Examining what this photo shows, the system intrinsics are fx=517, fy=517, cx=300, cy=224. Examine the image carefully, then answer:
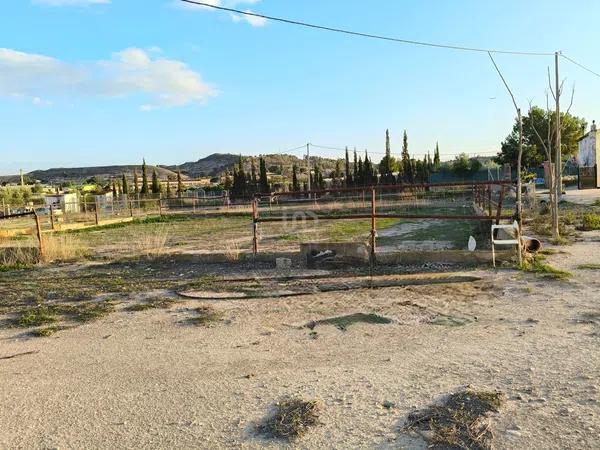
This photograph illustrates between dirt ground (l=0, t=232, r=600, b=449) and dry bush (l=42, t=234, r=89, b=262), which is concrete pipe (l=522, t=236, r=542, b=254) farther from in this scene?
dry bush (l=42, t=234, r=89, b=262)

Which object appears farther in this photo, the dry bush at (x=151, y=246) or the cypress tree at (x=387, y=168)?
the cypress tree at (x=387, y=168)

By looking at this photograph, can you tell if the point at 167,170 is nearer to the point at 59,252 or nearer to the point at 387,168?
the point at 387,168

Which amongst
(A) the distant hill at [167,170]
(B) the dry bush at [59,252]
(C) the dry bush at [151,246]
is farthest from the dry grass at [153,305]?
(A) the distant hill at [167,170]

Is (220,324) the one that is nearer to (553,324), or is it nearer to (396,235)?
(553,324)

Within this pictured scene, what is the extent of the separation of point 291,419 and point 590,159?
5687 cm

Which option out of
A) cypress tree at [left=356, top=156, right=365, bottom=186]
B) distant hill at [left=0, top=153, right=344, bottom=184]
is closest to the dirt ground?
cypress tree at [left=356, top=156, right=365, bottom=186]

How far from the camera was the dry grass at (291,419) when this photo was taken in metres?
3.67

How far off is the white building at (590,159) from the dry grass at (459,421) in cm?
4293

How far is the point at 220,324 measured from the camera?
6.71 meters

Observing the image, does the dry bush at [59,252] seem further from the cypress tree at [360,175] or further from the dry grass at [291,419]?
the cypress tree at [360,175]

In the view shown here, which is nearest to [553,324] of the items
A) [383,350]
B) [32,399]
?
[383,350]

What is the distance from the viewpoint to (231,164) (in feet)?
450

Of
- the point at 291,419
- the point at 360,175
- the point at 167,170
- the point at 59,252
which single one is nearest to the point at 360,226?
the point at 59,252

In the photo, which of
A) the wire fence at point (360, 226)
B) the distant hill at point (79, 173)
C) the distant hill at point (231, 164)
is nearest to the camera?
the wire fence at point (360, 226)
